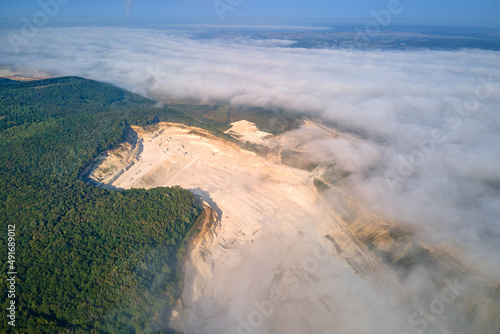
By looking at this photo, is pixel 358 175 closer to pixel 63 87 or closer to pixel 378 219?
pixel 378 219

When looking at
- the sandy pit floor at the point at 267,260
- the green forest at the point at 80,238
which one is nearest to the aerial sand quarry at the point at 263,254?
the sandy pit floor at the point at 267,260

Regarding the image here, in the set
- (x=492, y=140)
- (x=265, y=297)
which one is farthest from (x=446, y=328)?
(x=492, y=140)

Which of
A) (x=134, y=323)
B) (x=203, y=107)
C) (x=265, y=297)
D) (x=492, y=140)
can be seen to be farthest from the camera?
(x=203, y=107)

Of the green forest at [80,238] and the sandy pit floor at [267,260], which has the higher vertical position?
the green forest at [80,238]

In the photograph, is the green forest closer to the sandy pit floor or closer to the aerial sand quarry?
the aerial sand quarry

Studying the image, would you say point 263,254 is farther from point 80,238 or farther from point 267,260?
point 80,238

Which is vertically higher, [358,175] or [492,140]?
[492,140]

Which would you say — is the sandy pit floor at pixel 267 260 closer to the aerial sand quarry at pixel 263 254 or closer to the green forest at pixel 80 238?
the aerial sand quarry at pixel 263 254

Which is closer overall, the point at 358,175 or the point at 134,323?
the point at 134,323
